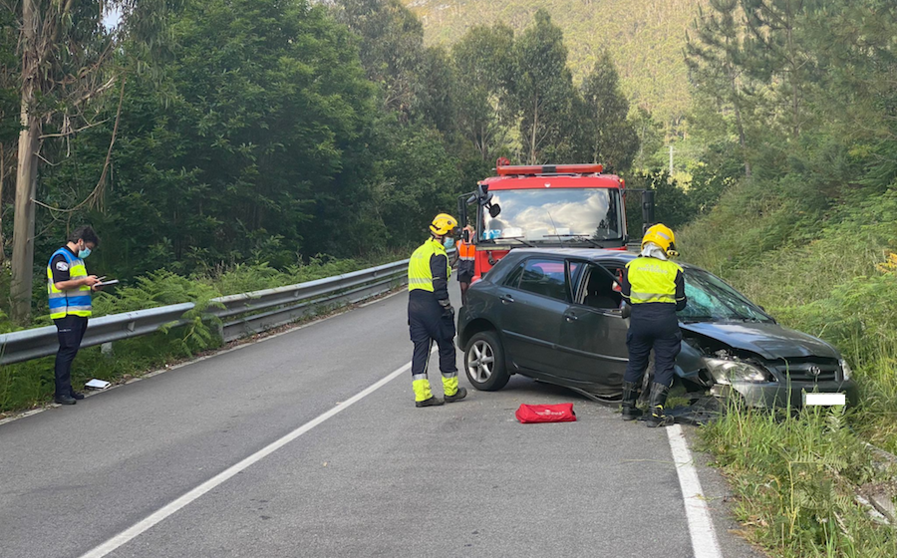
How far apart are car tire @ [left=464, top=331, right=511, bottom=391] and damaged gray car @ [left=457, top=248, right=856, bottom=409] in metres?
0.01

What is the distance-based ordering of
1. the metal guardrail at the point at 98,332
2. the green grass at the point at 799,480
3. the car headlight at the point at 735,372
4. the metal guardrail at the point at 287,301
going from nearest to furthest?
the green grass at the point at 799,480 < the car headlight at the point at 735,372 < the metal guardrail at the point at 98,332 < the metal guardrail at the point at 287,301

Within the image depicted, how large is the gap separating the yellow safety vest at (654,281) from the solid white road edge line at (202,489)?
10.4 ft

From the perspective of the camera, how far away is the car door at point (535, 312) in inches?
390

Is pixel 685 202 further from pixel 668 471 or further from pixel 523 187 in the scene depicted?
pixel 668 471

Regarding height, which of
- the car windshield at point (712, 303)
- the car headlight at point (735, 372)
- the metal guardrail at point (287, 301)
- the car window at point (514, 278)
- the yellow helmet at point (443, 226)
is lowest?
the metal guardrail at point (287, 301)

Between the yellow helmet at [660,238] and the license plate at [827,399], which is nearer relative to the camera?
the license plate at [827,399]

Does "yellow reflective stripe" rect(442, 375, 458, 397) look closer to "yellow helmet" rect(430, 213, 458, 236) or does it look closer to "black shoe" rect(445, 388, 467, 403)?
"black shoe" rect(445, 388, 467, 403)

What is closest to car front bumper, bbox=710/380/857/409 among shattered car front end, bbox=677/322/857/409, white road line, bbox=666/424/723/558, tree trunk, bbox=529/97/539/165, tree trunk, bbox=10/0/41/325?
shattered car front end, bbox=677/322/857/409

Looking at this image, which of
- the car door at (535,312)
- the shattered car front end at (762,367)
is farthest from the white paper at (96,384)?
the shattered car front end at (762,367)

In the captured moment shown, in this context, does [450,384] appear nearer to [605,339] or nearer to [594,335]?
[594,335]

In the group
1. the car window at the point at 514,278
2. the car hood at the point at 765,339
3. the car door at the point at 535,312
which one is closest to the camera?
the car hood at the point at 765,339

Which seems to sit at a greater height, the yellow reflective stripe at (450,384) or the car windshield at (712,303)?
the car windshield at (712,303)

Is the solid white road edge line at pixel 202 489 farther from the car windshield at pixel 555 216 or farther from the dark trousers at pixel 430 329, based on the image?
the car windshield at pixel 555 216

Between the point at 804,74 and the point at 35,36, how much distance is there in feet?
68.5
